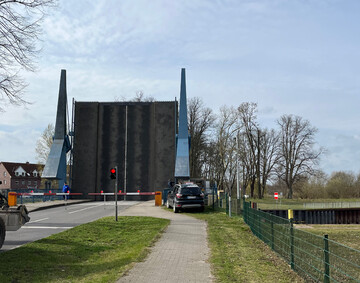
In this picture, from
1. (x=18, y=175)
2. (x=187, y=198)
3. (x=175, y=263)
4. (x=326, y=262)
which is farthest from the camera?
(x=18, y=175)

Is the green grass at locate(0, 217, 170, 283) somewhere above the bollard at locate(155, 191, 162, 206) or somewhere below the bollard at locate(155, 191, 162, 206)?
below

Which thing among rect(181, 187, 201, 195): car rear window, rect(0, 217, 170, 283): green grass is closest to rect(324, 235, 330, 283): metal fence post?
rect(0, 217, 170, 283): green grass

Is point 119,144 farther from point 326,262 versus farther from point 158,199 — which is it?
point 326,262

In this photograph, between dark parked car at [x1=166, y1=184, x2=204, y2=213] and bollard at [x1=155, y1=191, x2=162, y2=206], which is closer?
dark parked car at [x1=166, y1=184, x2=204, y2=213]

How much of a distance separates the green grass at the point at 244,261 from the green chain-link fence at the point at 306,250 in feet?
0.76

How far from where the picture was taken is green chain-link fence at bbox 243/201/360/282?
5.99 meters

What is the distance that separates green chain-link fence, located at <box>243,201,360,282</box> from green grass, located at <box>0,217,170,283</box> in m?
3.19

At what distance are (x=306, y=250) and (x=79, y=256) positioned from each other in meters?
5.28

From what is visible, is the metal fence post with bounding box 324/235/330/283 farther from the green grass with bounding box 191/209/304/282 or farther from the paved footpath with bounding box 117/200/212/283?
the paved footpath with bounding box 117/200/212/283

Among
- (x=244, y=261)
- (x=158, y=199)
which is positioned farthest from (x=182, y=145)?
(x=244, y=261)

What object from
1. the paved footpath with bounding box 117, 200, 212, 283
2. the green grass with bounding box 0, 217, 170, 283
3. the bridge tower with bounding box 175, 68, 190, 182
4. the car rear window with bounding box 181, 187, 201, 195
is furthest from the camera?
the bridge tower with bounding box 175, 68, 190, 182

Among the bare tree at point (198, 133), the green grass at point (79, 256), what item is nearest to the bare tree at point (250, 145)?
the bare tree at point (198, 133)

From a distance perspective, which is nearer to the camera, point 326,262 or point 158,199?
point 326,262

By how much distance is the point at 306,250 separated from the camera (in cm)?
Result: 706
